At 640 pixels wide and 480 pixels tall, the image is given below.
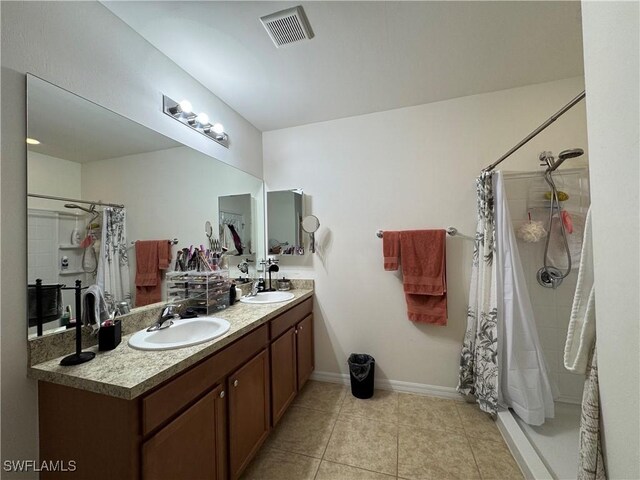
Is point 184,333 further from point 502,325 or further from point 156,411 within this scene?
point 502,325

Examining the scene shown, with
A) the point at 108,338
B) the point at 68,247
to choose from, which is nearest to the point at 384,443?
the point at 108,338

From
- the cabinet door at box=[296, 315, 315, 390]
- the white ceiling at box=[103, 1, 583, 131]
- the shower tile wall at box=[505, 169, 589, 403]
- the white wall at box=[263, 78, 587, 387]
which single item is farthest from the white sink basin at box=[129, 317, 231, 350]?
the shower tile wall at box=[505, 169, 589, 403]

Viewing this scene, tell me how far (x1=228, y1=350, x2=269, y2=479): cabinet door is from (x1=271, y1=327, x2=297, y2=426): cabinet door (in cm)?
8

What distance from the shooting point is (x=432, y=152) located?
203cm

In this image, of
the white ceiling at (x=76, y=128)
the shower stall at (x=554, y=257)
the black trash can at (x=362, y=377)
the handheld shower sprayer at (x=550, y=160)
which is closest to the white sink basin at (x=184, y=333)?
the white ceiling at (x=76, y=128)

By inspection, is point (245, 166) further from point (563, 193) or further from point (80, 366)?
point (563, 193)

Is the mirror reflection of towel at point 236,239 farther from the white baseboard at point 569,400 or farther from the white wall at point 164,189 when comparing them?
the white baseboard at point 569,400

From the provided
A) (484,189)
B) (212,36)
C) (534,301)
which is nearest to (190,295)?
(212,36)

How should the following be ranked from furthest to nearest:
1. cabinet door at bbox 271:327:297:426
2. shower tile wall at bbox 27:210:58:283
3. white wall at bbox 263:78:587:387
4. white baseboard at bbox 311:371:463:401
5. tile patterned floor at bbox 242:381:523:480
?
white baseboard at bbox 311:371:463:401
white wall at bbox 263:78:587:387
cabinet door at bbox 271:327:297:426
tile patterned floor at bbox 242:381:523:480
shower tile wall at bbox 27:210:58:283

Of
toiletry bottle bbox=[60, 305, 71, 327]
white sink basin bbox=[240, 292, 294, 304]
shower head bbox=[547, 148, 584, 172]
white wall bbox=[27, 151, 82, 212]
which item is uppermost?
shower head bbox=[547, 148, 584, 172]

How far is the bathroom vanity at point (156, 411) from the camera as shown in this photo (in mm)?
796

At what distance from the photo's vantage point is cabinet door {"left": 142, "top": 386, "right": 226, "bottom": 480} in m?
0.84

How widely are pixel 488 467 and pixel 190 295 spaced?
6.69 feet

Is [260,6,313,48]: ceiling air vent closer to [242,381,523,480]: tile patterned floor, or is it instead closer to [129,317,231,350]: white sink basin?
[129,317,231,350]: white sink basin
